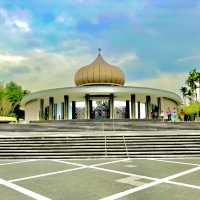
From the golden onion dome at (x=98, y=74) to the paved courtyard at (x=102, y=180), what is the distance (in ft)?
75.1

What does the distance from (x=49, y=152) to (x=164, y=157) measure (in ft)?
20.0

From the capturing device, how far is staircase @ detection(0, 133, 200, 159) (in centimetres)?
1733

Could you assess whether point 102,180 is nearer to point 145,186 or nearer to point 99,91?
point 145,186

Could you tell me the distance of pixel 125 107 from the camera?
38500 mm

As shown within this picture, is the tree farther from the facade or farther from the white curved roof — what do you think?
the white curved roof

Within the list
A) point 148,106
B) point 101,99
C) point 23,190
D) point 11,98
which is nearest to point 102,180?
point 23,190

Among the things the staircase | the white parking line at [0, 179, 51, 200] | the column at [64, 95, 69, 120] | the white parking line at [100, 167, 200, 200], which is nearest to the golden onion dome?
the column at [64, 95, 69, 120]

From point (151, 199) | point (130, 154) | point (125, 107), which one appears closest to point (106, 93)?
point (125, 107)

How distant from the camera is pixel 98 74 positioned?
1487 inches

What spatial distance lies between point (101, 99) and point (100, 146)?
742 inches

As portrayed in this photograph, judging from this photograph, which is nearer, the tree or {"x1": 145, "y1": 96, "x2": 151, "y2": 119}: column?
{"x1": 145, "y1": 96, "x2": 151, "y2": 119}: column

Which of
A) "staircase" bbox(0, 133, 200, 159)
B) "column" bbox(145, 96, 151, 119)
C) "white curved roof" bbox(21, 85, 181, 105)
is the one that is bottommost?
"staircase" bbox(0, 133, 200, 159)

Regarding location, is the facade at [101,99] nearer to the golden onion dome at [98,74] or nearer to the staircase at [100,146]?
the golden onion dome at [98,74]

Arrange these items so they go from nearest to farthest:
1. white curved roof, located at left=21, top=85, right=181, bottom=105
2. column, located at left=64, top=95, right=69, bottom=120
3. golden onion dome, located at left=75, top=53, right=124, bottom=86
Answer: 1. white curved roof, located at left=21, top=85, right=181, bottom=105
2. column, located at left=64, top=95, right=69, bottom=120
3. golden onion dome, located at left=75, top=53, right=124, bottom=86
